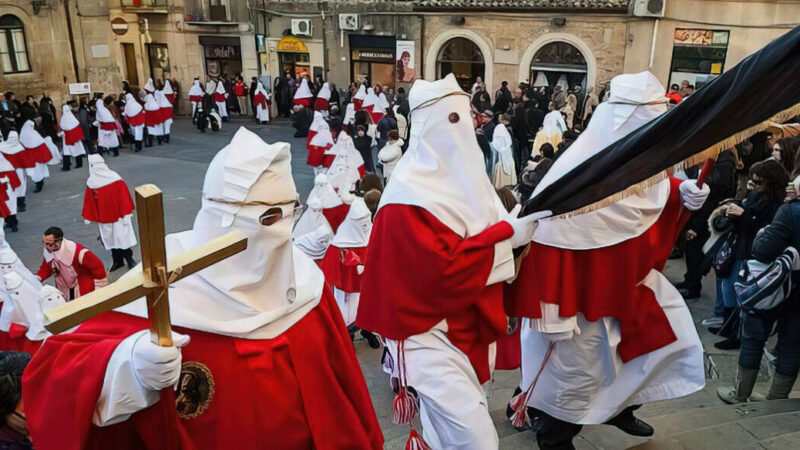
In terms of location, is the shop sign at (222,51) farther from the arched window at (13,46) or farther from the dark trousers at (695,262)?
the dark trousers at (695,262)

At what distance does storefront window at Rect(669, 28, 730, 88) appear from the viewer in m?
19.0

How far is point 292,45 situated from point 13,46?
9.97 m

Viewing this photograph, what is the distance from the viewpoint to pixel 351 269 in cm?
682

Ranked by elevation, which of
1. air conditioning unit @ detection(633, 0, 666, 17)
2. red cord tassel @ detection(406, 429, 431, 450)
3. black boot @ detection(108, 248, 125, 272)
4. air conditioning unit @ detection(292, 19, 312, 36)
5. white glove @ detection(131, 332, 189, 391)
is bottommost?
black boot @ detection(108, 248, 125, 272)

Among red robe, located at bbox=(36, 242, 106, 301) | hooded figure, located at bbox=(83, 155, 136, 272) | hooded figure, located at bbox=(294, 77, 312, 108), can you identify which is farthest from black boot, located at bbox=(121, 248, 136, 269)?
hooded figure, located at bbox=(294, 77, 312, 108)

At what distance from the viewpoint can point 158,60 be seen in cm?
2833

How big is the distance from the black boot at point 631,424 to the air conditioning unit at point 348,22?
897 inches

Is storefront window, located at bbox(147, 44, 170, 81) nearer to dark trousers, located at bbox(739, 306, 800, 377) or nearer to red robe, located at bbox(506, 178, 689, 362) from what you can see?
red robe, located at bbox(506, 178, 689, 362)

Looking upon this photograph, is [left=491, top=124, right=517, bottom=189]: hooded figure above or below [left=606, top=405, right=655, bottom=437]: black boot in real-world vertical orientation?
above

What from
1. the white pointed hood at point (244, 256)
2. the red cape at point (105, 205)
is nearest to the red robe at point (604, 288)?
the white pointed hood at point (244, 256)

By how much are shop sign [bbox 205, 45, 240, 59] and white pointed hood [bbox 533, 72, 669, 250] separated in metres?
25.8

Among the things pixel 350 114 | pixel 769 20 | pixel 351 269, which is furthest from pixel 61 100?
pixel 769 20

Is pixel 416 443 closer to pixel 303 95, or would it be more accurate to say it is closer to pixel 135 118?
pixel 135 118

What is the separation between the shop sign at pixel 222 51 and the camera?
27.8m
